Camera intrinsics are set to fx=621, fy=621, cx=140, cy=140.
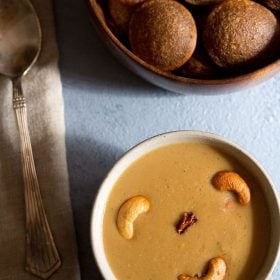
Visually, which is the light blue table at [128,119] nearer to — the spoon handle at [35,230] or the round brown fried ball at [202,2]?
the spoon handle at [35,230]

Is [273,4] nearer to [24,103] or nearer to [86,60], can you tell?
[86,60]

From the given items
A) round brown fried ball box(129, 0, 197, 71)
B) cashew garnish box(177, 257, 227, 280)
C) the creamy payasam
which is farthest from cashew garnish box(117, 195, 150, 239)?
round brown fried ball box(129, 0, 197, 71)

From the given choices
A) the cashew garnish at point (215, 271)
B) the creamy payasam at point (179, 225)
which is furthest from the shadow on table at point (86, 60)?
the cashew garnish at point (215, 271)

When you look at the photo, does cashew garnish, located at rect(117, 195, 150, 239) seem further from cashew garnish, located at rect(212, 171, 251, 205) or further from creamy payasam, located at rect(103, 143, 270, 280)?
cashew garnish, located at rect(212, 171, 251, 205)

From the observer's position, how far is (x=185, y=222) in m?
0.91

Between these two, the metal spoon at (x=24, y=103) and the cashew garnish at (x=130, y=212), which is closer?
the cashew garnish at (x=130, y=212)

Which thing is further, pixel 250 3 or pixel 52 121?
pixel 52 121

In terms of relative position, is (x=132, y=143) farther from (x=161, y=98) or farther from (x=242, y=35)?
(x=242, y=35)

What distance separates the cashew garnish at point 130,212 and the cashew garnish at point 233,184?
0.36ft

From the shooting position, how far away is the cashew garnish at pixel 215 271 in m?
0.90

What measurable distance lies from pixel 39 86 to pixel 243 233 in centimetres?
43

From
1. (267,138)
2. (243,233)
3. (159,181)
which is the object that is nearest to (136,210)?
(159,181)

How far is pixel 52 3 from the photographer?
1.11 metres

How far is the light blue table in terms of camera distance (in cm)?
107
